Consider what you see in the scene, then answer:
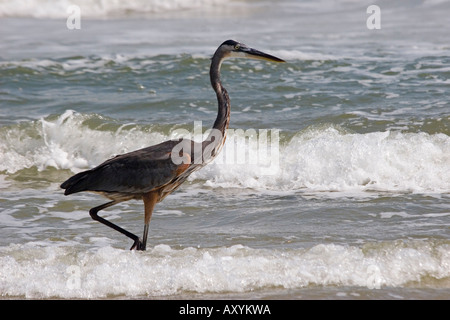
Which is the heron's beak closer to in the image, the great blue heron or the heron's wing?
the great blue heron

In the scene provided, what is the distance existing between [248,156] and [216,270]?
4.21 metres

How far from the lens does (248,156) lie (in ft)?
33.4

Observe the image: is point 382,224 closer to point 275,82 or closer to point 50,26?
point 275,82

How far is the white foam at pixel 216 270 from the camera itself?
19.5 ft

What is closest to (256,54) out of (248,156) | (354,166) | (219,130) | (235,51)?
(235,51)

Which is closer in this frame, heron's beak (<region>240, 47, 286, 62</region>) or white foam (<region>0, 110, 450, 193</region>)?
heron's beak (<region>240, 47, 286, 62</region>)

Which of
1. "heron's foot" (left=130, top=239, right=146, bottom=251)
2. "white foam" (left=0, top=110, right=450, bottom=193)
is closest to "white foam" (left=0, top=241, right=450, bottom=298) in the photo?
"heron's foot" (left=130, top=239, right=146, bottom=251)

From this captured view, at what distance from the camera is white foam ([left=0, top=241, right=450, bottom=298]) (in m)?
5.95

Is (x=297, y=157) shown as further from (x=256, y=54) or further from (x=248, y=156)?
(x=256, y=54)

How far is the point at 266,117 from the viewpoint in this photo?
37.8 feet

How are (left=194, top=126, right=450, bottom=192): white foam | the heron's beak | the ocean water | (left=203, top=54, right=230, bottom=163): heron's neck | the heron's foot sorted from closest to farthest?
the ocean water, the heron's foot, (left=203, top=54, right=230, bottom=163): heron's neck, the heron's beak, (left=194, top=126, right=450, bottom=192): white foam

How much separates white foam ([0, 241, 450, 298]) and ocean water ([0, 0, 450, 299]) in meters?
0.02

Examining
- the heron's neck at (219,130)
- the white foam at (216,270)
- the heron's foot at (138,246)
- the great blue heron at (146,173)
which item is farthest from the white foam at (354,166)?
the heron's foot at (138,246)

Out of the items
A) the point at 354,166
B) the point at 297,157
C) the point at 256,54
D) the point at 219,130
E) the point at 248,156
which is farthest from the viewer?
the point at 248,156
